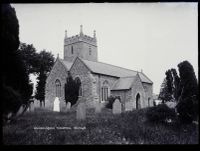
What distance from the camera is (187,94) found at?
39.6 feet

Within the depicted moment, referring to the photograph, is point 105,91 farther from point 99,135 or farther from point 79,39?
point 99,135

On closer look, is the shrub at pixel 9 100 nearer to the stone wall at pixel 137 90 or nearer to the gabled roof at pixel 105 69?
the gabled roof at pixel 105 69

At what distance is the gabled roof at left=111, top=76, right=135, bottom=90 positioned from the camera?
3035 centimetres

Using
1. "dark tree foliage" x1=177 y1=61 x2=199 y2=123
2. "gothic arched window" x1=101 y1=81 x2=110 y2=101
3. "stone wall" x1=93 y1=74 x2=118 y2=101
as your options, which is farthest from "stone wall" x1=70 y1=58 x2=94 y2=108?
"dark tree foliage" x1=177 y1=61 x2=199 y2=123

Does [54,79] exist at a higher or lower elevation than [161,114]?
higher

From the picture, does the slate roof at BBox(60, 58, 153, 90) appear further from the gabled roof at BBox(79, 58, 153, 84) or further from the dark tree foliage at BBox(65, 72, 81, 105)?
the dark tree foliage at BBox(65, 72, 81, 105)

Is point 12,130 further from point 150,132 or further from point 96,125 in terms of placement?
point 150,132

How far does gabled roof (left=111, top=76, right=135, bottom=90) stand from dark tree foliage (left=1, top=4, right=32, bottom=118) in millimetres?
21278

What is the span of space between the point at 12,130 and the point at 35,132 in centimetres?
84

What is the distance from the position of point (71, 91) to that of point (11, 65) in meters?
18.9

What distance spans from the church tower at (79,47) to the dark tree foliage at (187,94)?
31214mm

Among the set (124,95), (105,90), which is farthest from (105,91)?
(124,95)
